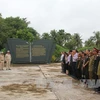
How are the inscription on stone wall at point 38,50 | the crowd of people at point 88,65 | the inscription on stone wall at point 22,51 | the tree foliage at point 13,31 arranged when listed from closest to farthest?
the crowd of people at point 88,65 → the inscription on stone wall at point 22,51 → the inscription on stone wall at point 38,50 → the tree foliage at point 13,31

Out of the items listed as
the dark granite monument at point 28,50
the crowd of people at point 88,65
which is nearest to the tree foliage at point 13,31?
the dark granite monument at point 28,50

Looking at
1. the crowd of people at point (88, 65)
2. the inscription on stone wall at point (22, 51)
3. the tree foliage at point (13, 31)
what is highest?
the tree foliage at point (13, 31)

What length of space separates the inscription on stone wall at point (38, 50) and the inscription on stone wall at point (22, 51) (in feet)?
2.09

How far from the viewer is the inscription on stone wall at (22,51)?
22.5 metres

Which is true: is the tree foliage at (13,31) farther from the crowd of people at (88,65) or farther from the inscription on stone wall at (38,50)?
the crowd of people at (88,65)

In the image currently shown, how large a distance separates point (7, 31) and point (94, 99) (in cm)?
2789

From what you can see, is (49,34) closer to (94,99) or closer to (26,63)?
(26,63)

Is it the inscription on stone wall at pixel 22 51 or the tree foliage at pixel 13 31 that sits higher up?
the tree foliage at pixel 13 31

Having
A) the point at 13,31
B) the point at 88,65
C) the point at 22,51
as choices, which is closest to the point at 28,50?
the point at 22,51

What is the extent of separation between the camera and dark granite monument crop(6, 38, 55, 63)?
22.5 meters

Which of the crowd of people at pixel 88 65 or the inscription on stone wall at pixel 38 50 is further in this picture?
the inscription on stone wall at pixel 38 50

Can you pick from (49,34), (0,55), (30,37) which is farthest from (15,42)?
(49,34)

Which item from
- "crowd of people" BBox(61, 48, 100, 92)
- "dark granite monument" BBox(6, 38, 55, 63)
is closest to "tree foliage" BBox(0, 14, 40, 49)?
"dark granite monument" BBox(6, 38, 55, 63)

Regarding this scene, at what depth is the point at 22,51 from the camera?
74.1 ft
